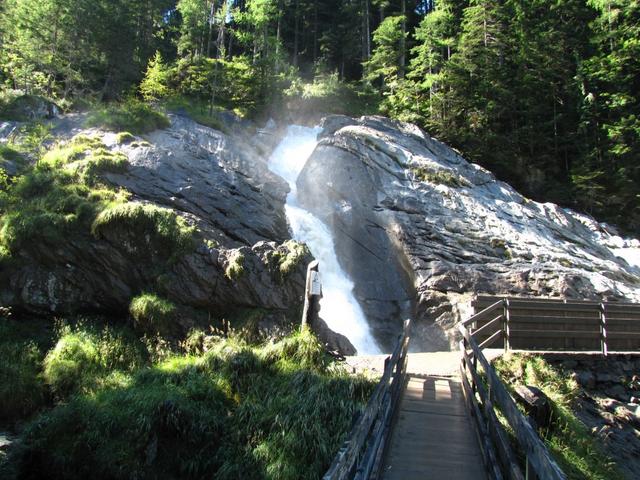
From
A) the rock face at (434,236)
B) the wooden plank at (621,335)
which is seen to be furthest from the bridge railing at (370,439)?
the rock face at (434,236)

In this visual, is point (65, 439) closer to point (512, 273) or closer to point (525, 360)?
point (525, 360)

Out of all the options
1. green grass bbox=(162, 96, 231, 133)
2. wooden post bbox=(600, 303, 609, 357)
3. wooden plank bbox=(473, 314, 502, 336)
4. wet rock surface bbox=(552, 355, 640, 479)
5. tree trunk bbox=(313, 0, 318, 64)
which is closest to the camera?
wet rock surface bbox=(552, 355, 640, 479)

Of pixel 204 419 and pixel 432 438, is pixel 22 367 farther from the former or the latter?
pixel 432 438

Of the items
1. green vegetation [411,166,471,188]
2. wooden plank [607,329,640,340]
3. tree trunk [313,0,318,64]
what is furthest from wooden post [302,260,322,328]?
tree trunk [313,0,318,64]

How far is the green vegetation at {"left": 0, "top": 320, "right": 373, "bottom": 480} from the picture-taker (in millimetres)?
7766

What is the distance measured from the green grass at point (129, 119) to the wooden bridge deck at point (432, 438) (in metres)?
18.5

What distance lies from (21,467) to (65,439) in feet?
2.44

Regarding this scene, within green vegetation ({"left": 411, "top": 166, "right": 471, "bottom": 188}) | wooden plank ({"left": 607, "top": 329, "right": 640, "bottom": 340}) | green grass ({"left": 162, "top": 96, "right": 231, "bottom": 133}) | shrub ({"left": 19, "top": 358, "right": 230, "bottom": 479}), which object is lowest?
shrub ({"left": 19, "top": 358, "right": 230, "bottom": 479})

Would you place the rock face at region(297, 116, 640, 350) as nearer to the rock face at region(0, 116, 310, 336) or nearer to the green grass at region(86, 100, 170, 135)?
the rock face at region(0, 116, 310, 336)

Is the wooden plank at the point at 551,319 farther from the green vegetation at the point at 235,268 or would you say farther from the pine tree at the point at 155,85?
the pine tree at the point at 155,85

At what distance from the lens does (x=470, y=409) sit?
762cm

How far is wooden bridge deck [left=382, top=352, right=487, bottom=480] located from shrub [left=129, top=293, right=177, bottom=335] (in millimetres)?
6640

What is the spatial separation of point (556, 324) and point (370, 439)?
8.45 meters

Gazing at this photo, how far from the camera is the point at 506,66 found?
32.0 meters
